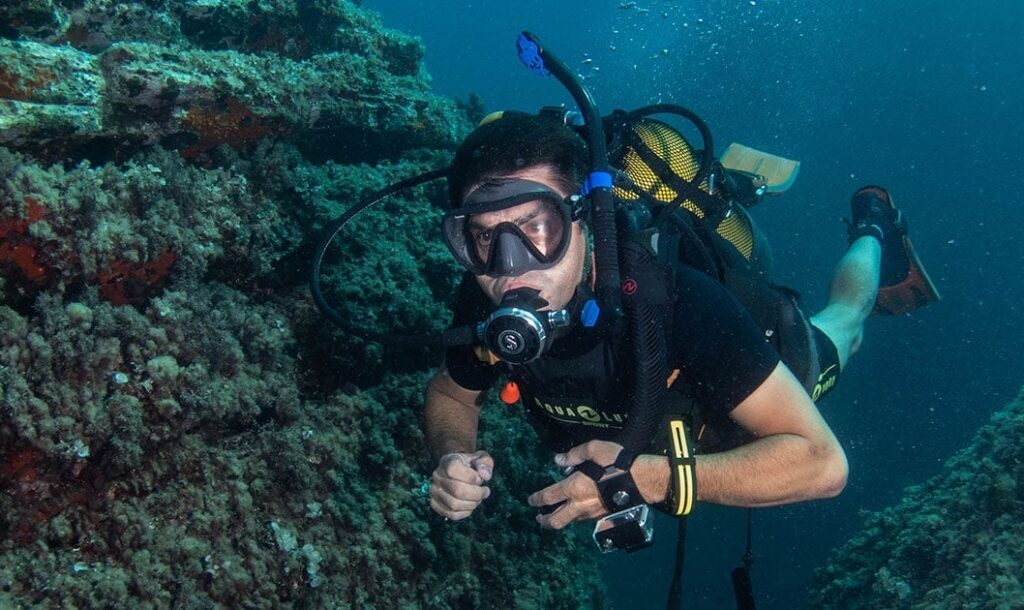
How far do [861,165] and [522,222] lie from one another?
51.4m

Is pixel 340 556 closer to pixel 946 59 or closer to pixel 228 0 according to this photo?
pixel 228 0

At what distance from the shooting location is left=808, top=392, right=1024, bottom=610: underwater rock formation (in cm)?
521

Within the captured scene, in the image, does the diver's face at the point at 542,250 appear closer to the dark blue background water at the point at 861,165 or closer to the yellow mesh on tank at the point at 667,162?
the yellow mesh on tank at the point at 667,162

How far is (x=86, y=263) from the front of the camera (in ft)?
11.0

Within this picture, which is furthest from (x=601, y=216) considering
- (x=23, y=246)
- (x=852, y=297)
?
(x=852, y=297)

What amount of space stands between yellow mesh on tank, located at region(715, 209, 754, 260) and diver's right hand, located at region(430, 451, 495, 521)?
2.84 m

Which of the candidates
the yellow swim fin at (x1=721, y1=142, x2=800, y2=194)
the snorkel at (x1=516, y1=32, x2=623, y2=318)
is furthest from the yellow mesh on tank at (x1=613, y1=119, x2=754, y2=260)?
the yellow swim fin at (x1=721, y1=142, x2=800, y2=194)

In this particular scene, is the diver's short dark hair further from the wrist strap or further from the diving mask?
the wrist strap

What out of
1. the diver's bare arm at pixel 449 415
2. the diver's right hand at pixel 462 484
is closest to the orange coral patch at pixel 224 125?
the diver's bare arm at pixel 449 415

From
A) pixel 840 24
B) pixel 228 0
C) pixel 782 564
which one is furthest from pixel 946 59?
pixel 228 0

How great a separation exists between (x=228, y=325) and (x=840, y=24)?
72.8 metres

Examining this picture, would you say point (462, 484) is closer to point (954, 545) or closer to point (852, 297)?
point (852, 297)

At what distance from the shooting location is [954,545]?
577 centimetres

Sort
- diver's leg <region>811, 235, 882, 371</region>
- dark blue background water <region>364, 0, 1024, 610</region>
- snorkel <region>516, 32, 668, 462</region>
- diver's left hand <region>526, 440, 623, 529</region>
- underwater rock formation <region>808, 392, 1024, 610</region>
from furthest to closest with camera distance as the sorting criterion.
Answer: dark blue background water <region>364, 0, 1024, 610</region>
diver's leg <region>811, 235, 882, 371</region>
underwater rock formation <region>808, 392, 1024, 610</region>
snorkel <region>516, 32, 668, 462</region>
diver's left hand <region>526, 440, 623, 529</region>
